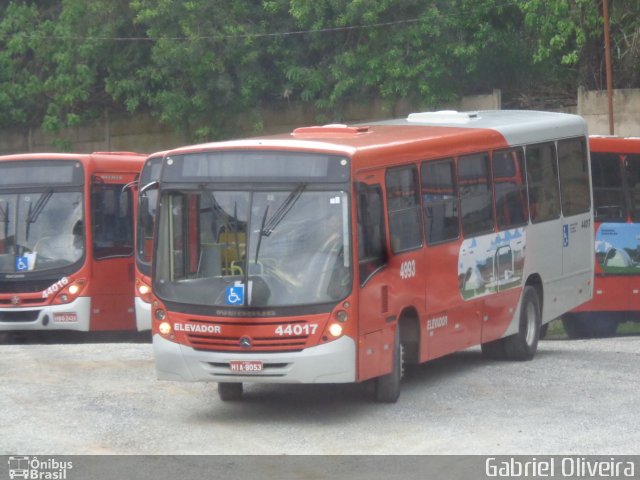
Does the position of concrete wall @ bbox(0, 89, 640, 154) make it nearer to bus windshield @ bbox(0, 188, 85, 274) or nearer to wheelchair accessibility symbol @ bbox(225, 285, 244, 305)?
bus windshield @ bbox(0, 188, 85, 274)

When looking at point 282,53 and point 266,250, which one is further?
point 282,53

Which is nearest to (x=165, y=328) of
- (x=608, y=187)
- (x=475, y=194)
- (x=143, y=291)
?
(x=475, y=194)

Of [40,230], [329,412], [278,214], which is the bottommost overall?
[329,412]

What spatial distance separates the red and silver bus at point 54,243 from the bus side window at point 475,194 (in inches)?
244

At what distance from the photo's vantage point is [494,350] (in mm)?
15469

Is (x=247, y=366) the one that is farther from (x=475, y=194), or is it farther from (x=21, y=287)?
(x=21, y=287)

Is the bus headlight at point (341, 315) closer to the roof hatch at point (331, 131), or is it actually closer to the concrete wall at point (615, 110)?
the roof hatch at point (331, 131)

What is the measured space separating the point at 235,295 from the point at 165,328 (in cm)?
83

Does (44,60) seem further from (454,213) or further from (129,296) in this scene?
(454,213)

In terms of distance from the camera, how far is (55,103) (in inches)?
1238

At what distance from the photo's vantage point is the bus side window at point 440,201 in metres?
12.9
